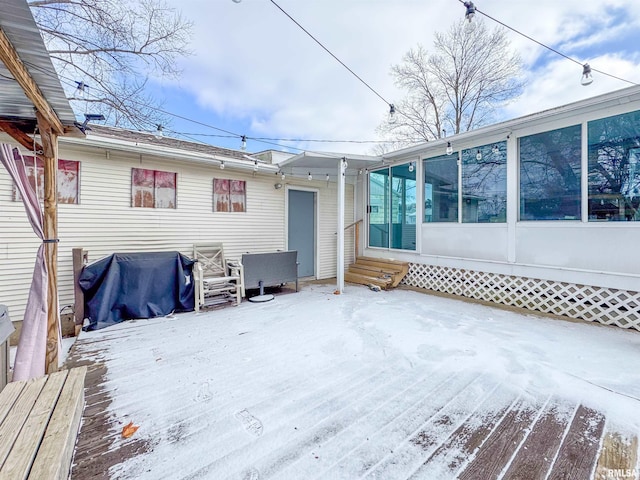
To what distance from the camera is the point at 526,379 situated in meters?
2.58

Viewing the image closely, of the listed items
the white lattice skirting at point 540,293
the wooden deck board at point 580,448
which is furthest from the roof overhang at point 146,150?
the wooden deck board at point 580,448

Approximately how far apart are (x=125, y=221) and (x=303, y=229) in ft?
12.3

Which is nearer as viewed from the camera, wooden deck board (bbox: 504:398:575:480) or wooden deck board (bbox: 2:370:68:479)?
wooden deck board (bbox: 2:370:68:479)

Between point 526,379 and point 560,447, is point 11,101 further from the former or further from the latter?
point 526,379

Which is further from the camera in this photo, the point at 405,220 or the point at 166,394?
the point at 405,220

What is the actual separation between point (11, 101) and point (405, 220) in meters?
6.40

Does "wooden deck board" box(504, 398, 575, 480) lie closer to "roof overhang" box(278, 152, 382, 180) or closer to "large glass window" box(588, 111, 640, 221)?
"large glass window" box(588, 111, 640, 221)

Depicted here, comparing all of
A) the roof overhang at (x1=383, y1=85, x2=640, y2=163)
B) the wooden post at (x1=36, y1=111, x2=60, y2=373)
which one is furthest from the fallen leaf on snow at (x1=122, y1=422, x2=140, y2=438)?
the roof overhang at (x1=383, y1=85, x2=640, y2=163)

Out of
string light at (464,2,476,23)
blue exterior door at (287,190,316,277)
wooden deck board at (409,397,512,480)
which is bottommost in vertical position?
wooden deck board at (409,397,512,480)

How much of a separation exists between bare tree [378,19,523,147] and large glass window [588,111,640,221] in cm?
840

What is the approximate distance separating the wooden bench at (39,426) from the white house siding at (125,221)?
336 cm

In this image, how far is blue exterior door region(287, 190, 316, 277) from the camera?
7.11 metres

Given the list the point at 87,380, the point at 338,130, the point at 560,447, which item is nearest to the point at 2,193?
the point at 87,380

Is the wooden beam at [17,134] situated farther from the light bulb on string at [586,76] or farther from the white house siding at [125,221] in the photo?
the light bulb on string at [586,76]
